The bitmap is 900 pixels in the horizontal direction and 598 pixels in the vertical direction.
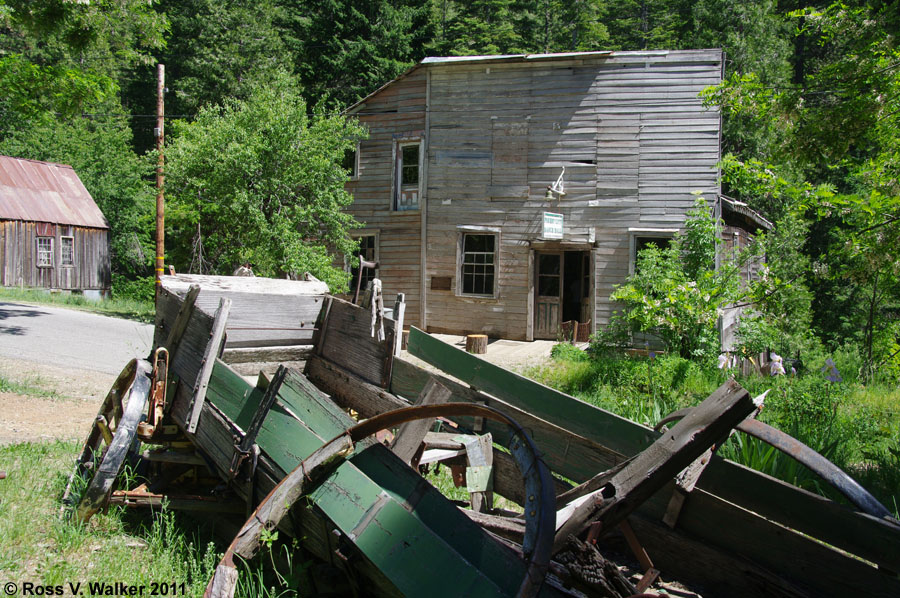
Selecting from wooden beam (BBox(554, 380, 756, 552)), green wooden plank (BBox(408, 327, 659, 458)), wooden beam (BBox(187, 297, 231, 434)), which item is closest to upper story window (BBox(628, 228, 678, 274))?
green wooden plank (BBox(408, 327, 659, 458))

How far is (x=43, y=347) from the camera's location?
11203 mm

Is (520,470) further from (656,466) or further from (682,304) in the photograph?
(682,304)

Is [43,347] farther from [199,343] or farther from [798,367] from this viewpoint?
[798,367]

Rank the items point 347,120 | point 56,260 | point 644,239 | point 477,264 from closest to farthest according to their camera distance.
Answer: point 644,239
point 477,264
point 347,120
point 56,260

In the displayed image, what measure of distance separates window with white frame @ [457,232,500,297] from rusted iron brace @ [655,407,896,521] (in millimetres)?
13396

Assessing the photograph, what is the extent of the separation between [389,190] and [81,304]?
13.1 m

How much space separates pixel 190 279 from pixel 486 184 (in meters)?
11.8

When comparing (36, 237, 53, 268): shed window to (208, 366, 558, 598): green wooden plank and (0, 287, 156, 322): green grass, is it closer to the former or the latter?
(0, 287, 156, 322): green grass

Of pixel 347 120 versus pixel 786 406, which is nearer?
pixel 786 406

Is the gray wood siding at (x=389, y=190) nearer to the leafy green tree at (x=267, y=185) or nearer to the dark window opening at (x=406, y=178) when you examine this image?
the dark window opening at (x=406, y=178)

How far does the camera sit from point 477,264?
51.8 feet

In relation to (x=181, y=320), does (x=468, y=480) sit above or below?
below

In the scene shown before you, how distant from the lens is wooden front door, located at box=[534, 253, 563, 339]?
50.5ft

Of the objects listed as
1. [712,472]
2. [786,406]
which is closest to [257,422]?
[712,472]
